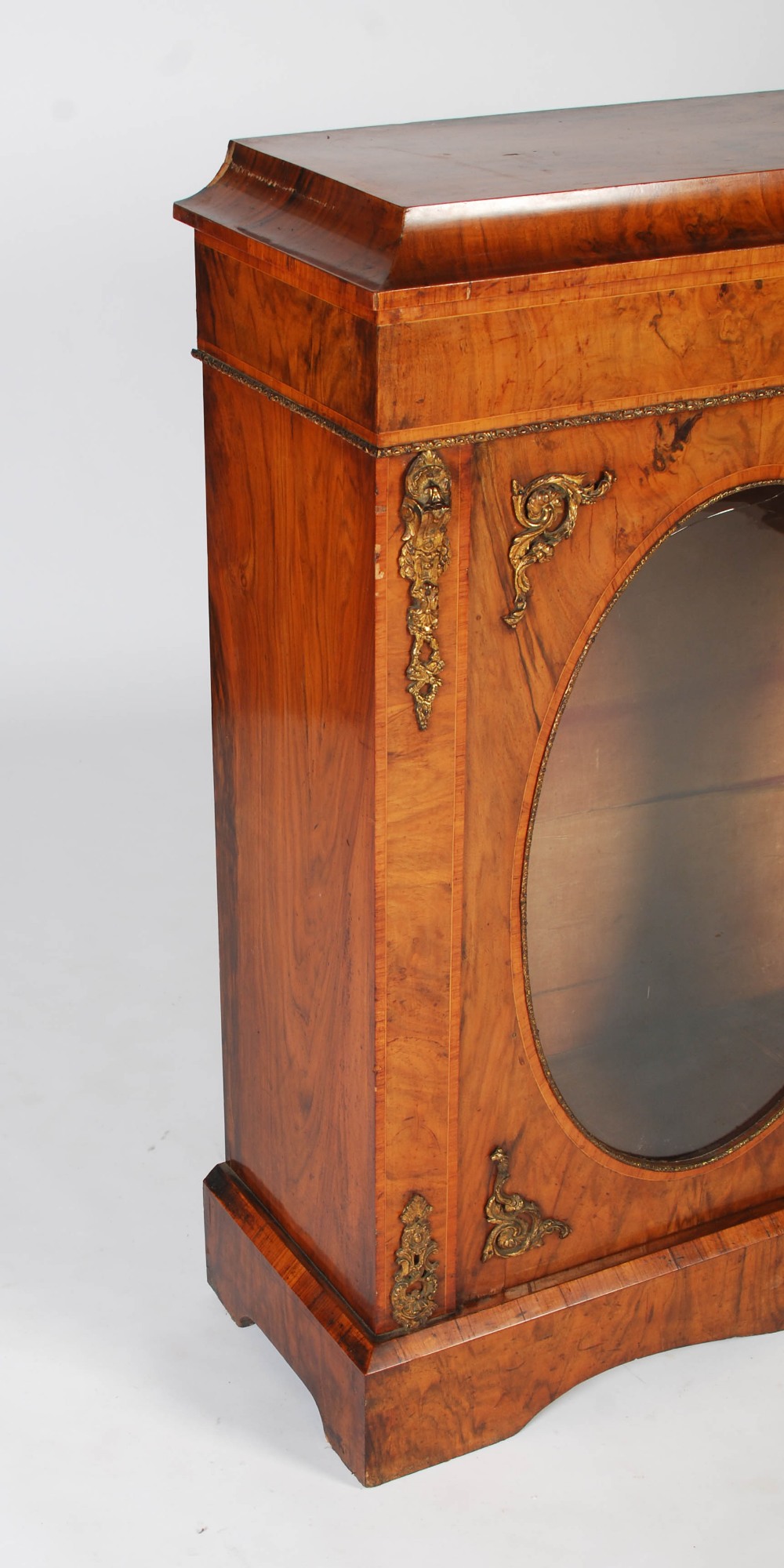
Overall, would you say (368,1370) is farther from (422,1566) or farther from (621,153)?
(621,153)

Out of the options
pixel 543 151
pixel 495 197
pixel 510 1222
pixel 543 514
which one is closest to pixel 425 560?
pixel 543 514

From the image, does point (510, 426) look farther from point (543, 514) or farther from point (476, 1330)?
point (476, 1330)

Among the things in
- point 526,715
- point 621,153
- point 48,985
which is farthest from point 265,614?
point 48,985

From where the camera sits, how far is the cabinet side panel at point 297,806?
5.53ft

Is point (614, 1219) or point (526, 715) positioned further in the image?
point (614, 1219)

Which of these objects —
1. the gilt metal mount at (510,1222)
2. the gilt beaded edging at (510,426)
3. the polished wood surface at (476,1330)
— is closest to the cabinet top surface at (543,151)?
→ the gilt beaded edging at (510,426)

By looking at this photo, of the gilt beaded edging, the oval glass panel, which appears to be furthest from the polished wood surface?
the gilt beaded edging

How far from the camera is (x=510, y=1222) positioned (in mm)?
1932

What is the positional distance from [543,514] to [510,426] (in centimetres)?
9

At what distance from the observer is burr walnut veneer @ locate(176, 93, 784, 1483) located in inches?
62.4

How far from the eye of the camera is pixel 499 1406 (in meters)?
1.97

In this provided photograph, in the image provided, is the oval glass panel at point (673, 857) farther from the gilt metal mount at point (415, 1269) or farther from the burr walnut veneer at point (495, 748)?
the gilt metal mount at point (415, 1269)

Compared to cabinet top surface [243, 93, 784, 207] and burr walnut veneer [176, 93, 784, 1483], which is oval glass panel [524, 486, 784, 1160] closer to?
burr walnut veneer [176, 93, 784, 1483]

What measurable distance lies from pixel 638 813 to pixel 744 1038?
0.33 m
